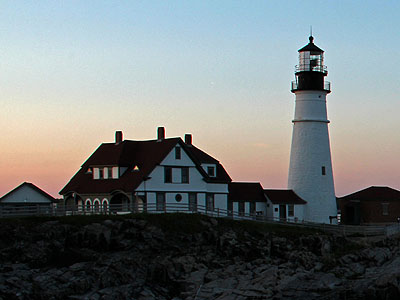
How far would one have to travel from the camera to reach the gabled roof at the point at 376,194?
57125 millimetres

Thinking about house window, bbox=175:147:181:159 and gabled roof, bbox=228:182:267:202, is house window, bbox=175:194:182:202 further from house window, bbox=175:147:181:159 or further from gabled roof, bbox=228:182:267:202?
gabled roof, bbox=228:182:267:202

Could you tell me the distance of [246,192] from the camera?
183 feet

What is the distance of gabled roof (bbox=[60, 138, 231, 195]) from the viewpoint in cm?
4916

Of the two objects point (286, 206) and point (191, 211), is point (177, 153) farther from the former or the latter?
point (286, 206)

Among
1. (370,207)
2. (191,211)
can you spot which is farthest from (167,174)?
(370,207)

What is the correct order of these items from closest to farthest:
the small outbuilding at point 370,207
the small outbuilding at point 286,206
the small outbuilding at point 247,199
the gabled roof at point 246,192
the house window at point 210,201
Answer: the house window at point 210,201 < the small outbuilding at point 247,199 < the gabled roof at point 246,192 < the small outbuilding at point 286,206 < the small outbuilding at point 370,207

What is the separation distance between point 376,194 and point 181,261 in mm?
24838

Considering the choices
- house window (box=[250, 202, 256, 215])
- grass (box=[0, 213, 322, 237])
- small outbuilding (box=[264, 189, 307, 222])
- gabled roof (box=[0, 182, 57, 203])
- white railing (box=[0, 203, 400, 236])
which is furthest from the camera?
house window (box=[250, 202, 256, 215])

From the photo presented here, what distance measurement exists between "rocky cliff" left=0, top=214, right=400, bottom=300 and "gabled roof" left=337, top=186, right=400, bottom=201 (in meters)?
11.6

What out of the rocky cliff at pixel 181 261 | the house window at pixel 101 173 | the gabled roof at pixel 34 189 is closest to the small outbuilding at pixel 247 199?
the rocky cliff at pixel 181 261

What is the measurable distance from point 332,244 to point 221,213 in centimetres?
766

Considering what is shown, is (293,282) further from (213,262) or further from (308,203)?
(308,203)

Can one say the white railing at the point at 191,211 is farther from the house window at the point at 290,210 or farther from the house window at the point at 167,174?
the house window at the point at 167,174

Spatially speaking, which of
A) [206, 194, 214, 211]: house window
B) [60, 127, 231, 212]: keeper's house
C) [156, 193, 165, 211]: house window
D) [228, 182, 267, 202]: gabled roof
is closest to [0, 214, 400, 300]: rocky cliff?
[156, 193, 165, 211]: house window
